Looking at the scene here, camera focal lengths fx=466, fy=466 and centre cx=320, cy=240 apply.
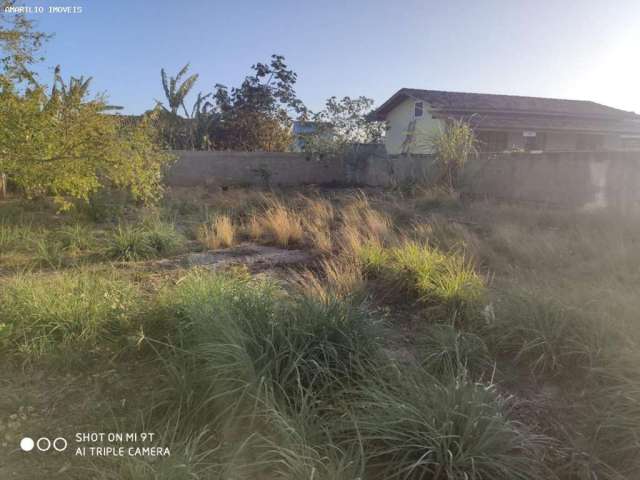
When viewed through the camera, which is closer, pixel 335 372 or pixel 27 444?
pixel 27 444

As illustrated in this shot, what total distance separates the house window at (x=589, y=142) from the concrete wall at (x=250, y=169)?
46.0 feet

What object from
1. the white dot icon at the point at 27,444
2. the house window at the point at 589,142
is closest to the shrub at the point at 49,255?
the white dot icon at the point at 27,444

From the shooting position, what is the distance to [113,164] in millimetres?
5973

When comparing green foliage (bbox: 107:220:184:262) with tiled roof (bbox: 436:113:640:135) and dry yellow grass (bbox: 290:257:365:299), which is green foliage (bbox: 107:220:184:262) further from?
tiled roof (bbox: 436:113:640:135)

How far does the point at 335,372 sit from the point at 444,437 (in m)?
0.90

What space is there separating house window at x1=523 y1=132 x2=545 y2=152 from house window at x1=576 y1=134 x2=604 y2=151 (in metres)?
2.63

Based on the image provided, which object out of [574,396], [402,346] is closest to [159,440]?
[402,346]

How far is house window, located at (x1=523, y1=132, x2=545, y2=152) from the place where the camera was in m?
23.5

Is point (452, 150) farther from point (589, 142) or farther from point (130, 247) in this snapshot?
point (589, 142)

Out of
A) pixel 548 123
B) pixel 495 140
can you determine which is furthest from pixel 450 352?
pixel 548 123

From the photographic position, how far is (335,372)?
2793 millimetres

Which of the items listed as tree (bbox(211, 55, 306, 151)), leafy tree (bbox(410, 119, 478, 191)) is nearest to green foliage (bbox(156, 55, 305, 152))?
tree (bbox(211, 55, 306, 151))

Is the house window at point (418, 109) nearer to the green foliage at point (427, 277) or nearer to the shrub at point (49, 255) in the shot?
the green foliage at point (427, 277)

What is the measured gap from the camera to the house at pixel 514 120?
73.8 feet
